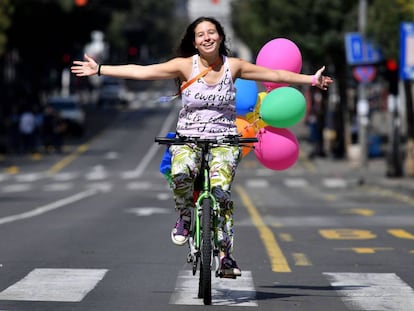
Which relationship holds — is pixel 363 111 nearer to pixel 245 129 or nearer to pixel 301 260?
pixel 301 260

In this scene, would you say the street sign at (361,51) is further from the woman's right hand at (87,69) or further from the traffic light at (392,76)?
the woman's right hand at (87,69)

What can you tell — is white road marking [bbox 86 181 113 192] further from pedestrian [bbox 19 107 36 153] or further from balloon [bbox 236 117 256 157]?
balloon [bbox 236 117 256 157]

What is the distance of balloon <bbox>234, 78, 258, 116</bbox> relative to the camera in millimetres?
11047

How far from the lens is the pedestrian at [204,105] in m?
9.83

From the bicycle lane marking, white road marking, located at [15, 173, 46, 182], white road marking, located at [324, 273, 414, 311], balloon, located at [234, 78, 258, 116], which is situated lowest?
white road marking, located at [15, 173, 46, 182]

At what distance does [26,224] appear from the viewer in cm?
1914

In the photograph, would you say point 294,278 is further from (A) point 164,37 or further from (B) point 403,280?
(A) point 164,37

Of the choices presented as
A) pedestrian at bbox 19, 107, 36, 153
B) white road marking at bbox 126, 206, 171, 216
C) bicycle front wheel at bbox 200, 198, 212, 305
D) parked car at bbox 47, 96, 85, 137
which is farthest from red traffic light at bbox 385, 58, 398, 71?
parked car at bbox 47, 96, 85, 137

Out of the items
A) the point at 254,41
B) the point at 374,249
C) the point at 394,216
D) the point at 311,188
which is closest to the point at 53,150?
the point at 254,41

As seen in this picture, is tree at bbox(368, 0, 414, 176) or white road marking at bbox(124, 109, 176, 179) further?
white road marking at bbox(124, 109, 176, 179)

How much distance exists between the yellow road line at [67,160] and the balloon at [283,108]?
123 feet

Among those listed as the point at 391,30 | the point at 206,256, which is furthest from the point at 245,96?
the point at 391,30

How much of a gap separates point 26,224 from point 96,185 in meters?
20.0

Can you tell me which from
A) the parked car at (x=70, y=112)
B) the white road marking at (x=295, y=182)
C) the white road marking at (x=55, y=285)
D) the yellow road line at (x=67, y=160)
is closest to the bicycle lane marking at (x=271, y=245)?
the white road marking at (x=55, y=285)
